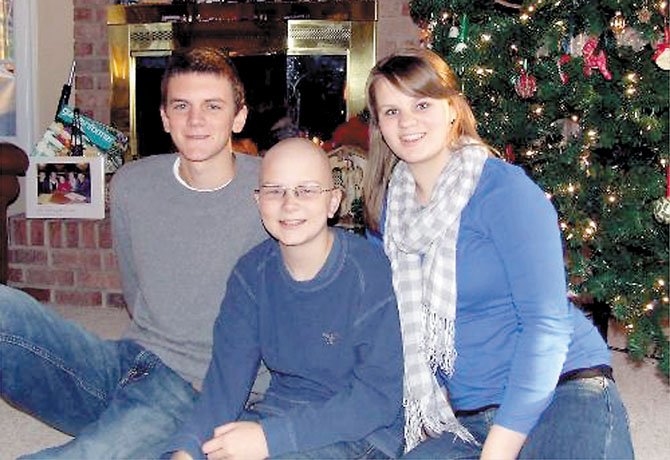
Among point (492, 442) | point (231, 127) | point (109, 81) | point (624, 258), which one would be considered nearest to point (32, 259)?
point (109, 81)

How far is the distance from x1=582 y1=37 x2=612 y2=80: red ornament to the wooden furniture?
2.05 m

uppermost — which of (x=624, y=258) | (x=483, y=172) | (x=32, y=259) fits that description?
(x=483, y=172)

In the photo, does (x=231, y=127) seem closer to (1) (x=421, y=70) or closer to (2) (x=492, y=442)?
(1) (x=421, y=70)

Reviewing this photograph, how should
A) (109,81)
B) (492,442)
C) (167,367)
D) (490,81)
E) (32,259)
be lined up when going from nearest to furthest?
(492,442) → (167,367) → (490,81) → (32,259) → (109,81)

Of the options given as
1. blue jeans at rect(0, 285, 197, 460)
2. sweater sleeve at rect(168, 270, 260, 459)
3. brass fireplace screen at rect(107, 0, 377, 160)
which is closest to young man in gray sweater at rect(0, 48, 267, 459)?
blue jeans at rect(0, 285, 197, 460)

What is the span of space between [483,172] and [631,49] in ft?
2.83

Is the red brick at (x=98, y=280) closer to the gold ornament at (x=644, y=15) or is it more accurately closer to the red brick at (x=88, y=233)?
the red brick at (x=88, y=233)

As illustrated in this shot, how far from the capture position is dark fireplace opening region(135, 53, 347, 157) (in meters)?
3.78

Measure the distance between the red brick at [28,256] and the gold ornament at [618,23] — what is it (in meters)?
2.45

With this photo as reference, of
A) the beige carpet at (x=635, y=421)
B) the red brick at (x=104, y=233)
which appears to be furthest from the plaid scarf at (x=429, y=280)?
the red brick at (x=104, y=233)

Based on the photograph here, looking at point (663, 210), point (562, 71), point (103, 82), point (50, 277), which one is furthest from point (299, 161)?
point (103, 82)

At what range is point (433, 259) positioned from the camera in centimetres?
146

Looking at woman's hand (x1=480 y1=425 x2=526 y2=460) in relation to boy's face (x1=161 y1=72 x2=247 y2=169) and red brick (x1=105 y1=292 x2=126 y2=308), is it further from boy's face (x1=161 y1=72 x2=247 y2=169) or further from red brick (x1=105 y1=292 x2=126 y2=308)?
red brick (x1=105 y1=292 x2=126 y2=308)

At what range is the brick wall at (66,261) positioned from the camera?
353 cm
